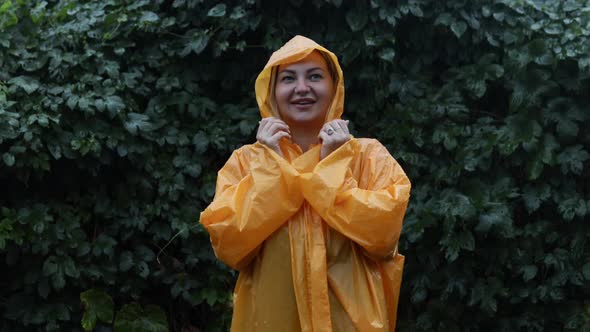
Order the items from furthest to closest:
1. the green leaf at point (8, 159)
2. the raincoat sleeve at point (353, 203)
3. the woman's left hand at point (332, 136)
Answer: the green leaf at point (8, 159), the woman's left hand at point (332, 136), the raincoat sleeve at point (353, 203)

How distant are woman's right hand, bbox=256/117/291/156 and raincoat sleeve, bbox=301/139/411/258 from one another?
0.54 feet

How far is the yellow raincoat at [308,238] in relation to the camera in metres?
2.86

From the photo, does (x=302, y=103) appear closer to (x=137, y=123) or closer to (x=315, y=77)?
(x=315, y=77)

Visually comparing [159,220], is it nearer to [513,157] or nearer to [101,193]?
[101,193]

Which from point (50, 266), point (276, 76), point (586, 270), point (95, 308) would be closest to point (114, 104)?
point (50, 266)

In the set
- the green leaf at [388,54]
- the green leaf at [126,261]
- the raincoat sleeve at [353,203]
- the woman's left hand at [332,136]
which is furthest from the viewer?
the green leaf at [388,54]

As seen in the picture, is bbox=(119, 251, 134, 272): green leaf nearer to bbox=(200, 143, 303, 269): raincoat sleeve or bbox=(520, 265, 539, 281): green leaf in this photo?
bbox=(200, 143, 303, 269): raincoat sleeve

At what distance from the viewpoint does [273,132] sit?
299cm

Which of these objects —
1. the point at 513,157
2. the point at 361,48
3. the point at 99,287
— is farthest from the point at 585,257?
the point at 99,287

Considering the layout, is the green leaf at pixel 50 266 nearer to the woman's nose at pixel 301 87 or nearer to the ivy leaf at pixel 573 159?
the woman's nose at pixel 301 87

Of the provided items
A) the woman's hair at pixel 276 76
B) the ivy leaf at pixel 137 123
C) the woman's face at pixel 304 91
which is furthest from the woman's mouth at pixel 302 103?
the ivy leaf at pixel 137 123

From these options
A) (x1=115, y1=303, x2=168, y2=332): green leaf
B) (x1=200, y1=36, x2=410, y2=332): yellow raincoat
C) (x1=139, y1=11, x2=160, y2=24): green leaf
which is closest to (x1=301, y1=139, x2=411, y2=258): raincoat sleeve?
(x1=200, y1=36, x2=410, y2=332): yellow raincoat

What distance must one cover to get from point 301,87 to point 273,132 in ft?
0.64

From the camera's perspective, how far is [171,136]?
4777 millimetres
